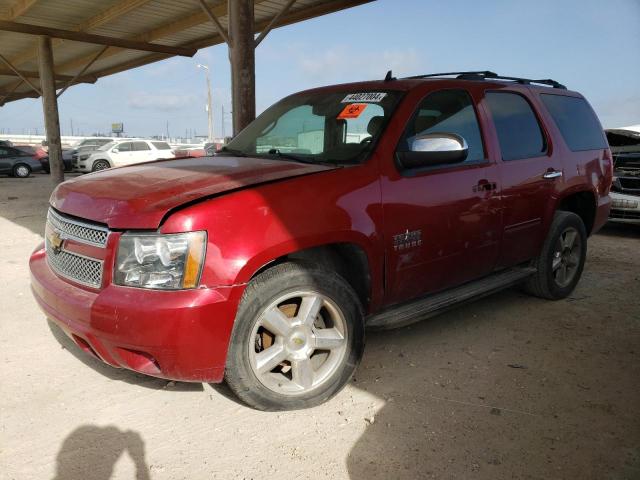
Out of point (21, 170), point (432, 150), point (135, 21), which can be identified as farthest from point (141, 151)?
point (432, 150)

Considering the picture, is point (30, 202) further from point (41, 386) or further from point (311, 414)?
point (311, 414)

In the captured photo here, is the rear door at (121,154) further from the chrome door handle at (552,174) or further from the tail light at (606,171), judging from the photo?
the chrome door handle at (552,174)

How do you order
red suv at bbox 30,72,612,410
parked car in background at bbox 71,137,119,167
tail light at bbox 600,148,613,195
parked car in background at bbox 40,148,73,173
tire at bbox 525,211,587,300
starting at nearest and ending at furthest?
1. red suv at bbox 30,72,612,410
2. tire at bbox 525,211,587,300
3. tail light at bbox 600,148,613,195
4. parked car in background at bbox 71,137,119,167
5. parked car in background at bbox 40,148,73,173

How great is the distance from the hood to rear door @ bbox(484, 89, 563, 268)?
1561 mm

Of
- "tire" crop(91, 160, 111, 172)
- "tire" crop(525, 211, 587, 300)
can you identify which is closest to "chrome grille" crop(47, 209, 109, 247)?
"tire" crop(525, 211, 587, 300)

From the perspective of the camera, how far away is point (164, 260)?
7.23ft

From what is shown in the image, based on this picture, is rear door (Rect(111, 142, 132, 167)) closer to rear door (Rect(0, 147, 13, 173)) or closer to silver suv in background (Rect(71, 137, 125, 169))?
silver suv in background (Rect(71, 137, 125, 169))

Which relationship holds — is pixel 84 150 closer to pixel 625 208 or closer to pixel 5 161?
pixel 5 161

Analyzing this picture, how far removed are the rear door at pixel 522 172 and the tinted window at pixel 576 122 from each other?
319mm

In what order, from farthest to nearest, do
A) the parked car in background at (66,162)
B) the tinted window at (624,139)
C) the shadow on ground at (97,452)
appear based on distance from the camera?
1. the parked car in background at (66,162)
2. the tinted window at (624,139)
3. the shadow on ground at (97,452)

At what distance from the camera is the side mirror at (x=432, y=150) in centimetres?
284

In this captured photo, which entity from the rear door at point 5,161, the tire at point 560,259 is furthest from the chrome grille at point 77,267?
the rear door at point 5,161

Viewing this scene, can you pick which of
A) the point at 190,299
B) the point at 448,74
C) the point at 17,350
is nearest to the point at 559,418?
the point at 190,299

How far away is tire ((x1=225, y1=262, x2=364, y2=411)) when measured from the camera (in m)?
2.39
